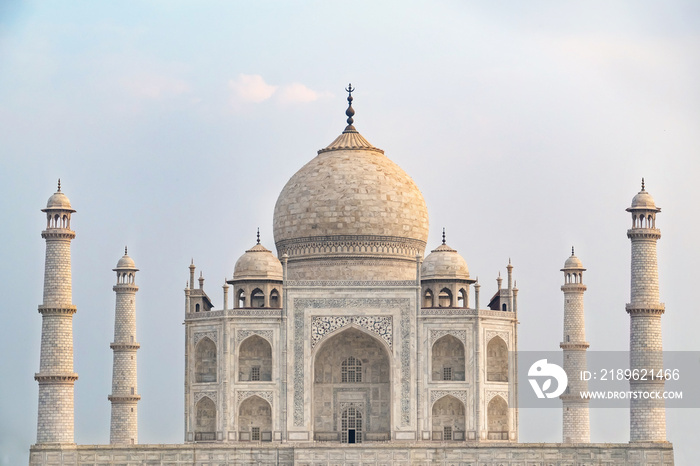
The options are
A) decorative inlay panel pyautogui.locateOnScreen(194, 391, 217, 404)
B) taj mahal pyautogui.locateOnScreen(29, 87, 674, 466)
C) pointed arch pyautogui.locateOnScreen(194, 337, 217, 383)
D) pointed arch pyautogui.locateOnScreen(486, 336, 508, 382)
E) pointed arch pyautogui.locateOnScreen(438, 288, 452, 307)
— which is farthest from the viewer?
pointed arch pyautogui.locateOnScreen(438, 288, 452, 307)

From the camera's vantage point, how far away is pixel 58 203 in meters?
41.8

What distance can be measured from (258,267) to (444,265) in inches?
191

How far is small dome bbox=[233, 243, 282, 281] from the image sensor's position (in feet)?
145

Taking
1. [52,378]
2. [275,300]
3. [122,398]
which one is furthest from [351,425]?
[52,378]

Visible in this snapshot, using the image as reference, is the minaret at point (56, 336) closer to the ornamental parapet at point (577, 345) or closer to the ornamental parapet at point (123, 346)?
the ornamental parapet at point (123, 346)

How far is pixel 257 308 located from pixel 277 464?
4504 millimetres

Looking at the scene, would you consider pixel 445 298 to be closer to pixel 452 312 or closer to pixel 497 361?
pixel 452 312

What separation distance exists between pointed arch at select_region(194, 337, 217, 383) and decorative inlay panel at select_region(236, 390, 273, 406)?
1.21m

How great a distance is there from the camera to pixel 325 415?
4300 cm

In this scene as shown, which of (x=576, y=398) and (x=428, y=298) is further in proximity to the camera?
(x=576, y=398)

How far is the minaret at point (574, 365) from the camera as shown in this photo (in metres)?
46.7

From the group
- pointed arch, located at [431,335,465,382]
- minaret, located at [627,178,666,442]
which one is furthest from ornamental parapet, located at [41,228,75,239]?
minaret, located at [627,178,666,442]

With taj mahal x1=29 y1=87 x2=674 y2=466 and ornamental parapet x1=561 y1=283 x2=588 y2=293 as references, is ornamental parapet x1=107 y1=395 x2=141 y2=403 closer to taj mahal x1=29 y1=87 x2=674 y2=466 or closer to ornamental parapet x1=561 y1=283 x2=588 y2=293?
taj mahal x1=29 y1=87 x2=674 y2=466

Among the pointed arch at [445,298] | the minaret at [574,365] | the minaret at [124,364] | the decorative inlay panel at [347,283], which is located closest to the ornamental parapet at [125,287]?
the minaret at [124,364]
